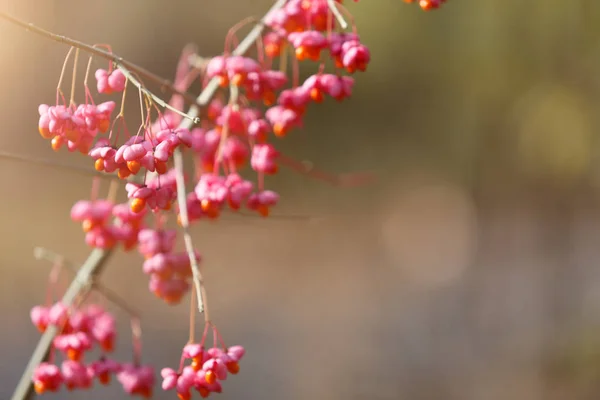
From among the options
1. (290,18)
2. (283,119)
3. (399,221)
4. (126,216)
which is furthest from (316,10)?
(399,221)

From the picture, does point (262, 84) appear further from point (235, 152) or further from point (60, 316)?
point (60, 316)

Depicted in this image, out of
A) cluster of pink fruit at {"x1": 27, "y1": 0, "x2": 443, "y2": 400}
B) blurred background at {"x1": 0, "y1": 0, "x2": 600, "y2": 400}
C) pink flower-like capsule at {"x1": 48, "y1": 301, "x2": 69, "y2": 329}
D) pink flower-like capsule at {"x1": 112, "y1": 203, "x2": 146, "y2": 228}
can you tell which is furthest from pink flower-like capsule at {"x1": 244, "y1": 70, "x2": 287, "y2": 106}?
blurred background at {"x1": 0, "y1": 0, "x2": 600, "y2": 400}

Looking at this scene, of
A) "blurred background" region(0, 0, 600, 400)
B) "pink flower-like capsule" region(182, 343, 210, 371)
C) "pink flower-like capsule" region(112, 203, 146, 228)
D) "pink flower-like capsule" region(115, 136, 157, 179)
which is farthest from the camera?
"blurred background" region(0, 0, 600, 400)

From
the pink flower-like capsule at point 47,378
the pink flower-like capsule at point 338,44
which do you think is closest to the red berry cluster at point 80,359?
the pink flower-like capsule at point 47,378

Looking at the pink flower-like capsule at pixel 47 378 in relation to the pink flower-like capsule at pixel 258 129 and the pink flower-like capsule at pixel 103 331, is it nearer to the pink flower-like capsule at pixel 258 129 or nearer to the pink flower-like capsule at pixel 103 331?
the pink flower-like capsule at pixel 103 331

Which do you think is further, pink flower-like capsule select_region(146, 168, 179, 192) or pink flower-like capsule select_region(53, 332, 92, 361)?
pink flower-like capsule select_region(53, 332, 92, 361)

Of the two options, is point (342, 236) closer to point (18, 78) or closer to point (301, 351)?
point (301, 351)

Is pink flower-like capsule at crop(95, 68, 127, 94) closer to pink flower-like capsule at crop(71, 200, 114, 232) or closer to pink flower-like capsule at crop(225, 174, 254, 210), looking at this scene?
pink flower-like capsule at crop(225, 174, 254, 210)

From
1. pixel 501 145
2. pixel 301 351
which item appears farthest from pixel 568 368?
pixel 501 145
